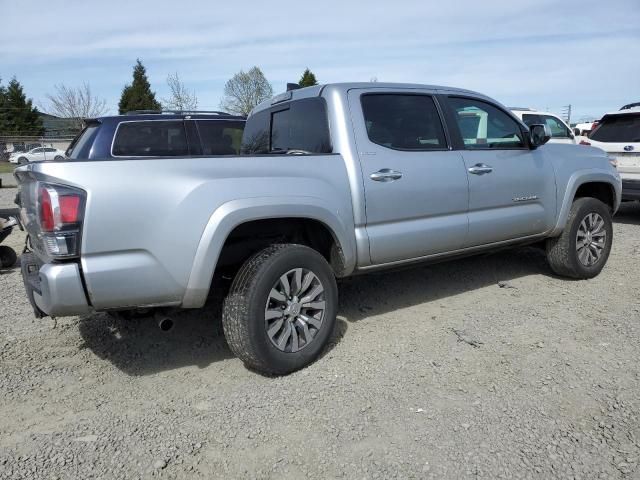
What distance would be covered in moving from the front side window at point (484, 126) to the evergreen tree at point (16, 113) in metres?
58.6

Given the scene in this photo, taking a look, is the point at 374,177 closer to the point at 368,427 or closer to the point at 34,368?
the point at 368,427

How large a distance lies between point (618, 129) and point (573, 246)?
5.04 m

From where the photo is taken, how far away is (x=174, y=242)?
3.01 meters

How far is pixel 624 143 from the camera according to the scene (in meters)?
8.80

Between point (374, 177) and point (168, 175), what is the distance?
1.46m

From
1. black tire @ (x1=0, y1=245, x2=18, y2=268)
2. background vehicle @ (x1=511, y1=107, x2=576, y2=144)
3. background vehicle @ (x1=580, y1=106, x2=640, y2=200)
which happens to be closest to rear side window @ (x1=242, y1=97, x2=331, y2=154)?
black tire @ (x1=0, y1=245, x2=18, y2=268)

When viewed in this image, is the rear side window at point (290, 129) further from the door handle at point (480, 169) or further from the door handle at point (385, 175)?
the door handle at point (480, 169)

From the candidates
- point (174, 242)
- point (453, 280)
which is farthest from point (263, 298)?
point (453, 280)

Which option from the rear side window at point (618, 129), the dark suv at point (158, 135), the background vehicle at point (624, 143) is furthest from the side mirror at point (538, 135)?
the rear side window at point (618, 129)

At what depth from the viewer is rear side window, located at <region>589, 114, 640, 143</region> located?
8.84 m

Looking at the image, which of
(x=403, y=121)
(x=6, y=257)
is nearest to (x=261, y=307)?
(x=403, y=121)

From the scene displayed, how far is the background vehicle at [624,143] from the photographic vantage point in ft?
28.2

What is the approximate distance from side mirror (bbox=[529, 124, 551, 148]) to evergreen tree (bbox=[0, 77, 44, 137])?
193 ft

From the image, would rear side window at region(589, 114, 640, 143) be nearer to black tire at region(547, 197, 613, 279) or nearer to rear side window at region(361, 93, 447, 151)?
black tire at region(547, 197, 613, 279)
